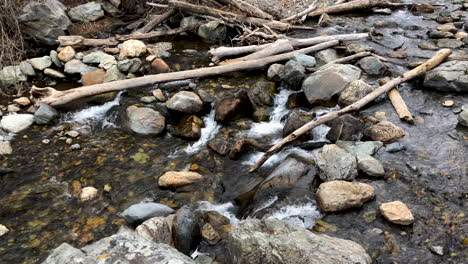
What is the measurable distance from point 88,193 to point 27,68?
4.77m

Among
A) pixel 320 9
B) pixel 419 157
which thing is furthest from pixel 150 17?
pixel 419 157

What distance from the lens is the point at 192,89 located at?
776cm

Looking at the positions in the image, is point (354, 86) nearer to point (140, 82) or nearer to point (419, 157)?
point (419, 157)

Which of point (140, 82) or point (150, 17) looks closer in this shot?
point (140, 82)

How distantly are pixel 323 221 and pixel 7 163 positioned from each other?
15.4ft

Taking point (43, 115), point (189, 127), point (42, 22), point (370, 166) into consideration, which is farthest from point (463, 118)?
point (42, 22)

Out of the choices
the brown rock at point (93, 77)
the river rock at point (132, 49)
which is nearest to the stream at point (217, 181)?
the brown rock at point (93, 77)

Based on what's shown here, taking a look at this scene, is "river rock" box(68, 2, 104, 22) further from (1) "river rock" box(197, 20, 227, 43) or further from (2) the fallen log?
(2) the fallen log

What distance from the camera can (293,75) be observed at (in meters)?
7.55

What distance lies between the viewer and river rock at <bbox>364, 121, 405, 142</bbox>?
19.1ft

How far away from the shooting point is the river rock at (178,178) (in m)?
5.24

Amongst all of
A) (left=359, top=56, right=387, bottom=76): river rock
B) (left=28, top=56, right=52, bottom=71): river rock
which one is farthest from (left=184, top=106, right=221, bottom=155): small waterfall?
(left=28, top=56, right=52, bottom=71): river rock

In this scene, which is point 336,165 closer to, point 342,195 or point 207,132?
point 342,195

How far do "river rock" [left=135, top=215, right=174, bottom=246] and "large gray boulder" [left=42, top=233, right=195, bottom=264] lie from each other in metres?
1.03
